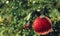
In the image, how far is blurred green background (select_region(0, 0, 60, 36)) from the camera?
267 centimetres

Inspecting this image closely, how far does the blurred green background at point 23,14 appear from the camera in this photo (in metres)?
2.67

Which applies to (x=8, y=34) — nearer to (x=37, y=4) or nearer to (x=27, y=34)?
(x=27, y=34)

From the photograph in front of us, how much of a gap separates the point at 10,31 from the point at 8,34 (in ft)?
0.17

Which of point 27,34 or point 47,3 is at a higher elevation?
point 47,3

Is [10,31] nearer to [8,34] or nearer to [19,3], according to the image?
[8,34]

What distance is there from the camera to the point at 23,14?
2.79 metres

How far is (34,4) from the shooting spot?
272cm

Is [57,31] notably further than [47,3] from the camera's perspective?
Yes

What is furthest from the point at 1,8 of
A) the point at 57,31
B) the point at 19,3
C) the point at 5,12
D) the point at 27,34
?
the point at 57,31

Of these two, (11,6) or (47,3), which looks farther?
(11,6)

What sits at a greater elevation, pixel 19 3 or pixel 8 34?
pixel 19 3

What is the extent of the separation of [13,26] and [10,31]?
69mm

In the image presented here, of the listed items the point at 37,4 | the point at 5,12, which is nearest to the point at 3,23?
the point at 5,12

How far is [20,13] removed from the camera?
2836 millimetres
